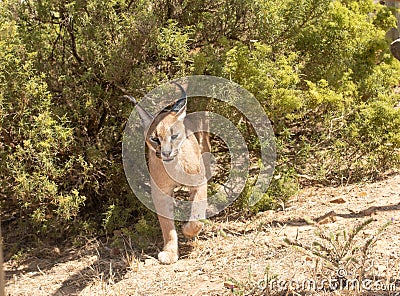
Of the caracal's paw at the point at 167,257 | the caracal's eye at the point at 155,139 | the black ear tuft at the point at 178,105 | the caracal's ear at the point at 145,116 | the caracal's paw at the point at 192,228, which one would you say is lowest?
the caracal's paw at the point at 167,257

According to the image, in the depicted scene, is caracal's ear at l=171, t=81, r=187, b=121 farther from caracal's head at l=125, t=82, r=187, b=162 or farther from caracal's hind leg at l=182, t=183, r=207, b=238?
caracal's hind leg at l=182, t=183, r=207, b=238

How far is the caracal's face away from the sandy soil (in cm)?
90

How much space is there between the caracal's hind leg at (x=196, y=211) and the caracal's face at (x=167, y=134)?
53 centimetres

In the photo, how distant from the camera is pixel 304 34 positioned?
736 cm

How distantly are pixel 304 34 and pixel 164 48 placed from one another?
217 cm

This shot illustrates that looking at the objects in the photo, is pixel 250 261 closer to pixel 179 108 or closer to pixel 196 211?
pixel 196 211

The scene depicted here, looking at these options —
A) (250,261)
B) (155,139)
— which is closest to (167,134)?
(155,139)

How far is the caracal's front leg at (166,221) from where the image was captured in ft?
18.7

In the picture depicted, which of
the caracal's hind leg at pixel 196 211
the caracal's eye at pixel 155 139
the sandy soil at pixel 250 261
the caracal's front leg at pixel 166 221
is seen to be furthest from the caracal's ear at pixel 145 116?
the sandy soil at pixel 250 261

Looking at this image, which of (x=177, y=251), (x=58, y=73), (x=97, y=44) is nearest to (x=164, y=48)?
(x=97, y=44)

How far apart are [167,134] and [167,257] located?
48.7 inches

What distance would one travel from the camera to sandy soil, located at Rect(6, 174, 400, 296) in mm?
4535

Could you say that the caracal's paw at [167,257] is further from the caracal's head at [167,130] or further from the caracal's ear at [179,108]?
the caracal's ear at [179,108]

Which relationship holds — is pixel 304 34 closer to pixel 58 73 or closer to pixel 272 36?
pixel 272 36
